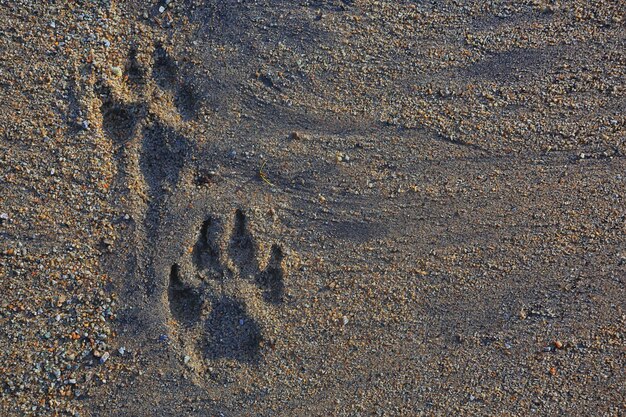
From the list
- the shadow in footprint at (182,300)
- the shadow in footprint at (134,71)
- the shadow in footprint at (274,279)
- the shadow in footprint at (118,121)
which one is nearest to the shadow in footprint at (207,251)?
the shadow in footprint at (182,300)

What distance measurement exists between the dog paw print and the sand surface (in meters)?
0.01

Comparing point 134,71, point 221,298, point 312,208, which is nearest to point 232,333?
point 221,298

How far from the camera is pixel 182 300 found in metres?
2.99

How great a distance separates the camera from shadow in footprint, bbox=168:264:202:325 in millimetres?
2973

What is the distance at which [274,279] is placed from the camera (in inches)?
119

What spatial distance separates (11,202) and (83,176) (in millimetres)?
378

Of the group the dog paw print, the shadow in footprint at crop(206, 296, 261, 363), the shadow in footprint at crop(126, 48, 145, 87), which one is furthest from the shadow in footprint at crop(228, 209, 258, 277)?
the shadow in footprint at crop(126, 48, 145, 87)

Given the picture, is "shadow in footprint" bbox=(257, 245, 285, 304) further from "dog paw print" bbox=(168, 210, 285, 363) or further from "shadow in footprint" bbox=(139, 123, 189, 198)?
"shadow in footprint" bbox=(139, 123, 189, 198)

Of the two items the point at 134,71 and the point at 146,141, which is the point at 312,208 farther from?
the point at 134,71

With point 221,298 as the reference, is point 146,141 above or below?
above

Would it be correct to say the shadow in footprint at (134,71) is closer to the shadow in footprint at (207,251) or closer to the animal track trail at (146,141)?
the animal track trail at (146,141)

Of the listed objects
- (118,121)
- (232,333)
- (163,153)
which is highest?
(118,121)

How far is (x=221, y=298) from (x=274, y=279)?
291mm

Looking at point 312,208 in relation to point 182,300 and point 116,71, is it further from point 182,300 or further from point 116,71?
point 116,71
